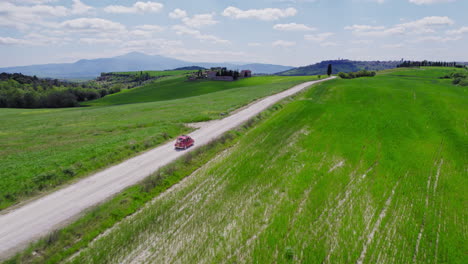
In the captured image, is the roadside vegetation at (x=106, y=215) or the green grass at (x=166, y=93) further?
the green grass at (x=166, y=93)

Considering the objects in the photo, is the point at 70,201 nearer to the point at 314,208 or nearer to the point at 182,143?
the point at 182,143

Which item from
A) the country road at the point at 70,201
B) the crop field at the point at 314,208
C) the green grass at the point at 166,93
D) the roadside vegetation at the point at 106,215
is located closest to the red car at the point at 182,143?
the country road at the point at 70,201

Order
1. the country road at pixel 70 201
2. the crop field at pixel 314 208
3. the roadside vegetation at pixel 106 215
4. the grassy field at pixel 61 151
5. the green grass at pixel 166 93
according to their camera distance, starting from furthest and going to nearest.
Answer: the green grass at pixel 166 93
the grassy field at pixel 61 151
the country road at pixel 70 201
the roadside vegetation at pixel 106 215
the crop field at pixel 314 208

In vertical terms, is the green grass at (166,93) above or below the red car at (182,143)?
above

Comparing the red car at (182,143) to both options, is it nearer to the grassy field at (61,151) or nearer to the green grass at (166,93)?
the grassy field at (61,151)

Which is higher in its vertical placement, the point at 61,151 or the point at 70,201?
the point at 61,151

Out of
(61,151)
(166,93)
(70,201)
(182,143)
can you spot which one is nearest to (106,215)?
(70,201)

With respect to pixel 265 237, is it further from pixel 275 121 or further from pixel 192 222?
pixel 275 121
